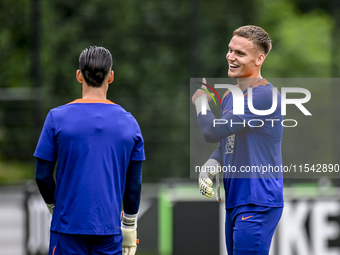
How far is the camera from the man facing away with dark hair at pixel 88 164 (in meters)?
2.52

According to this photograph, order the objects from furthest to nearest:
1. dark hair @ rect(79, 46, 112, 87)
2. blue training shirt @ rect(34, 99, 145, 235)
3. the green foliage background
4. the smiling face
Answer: the green foliage background → the smiling face → dark hair @ rect(79, 46, 112, 87) → blue training shirt @ rect(34, 99, 145, 235)

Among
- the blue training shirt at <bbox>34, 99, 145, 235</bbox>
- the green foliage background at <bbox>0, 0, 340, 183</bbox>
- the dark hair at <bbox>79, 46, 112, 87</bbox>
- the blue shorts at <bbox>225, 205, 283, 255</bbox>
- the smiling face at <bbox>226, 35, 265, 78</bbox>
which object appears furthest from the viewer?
the green foliage background at <bbox>0, 0, 340, 183</bbox>

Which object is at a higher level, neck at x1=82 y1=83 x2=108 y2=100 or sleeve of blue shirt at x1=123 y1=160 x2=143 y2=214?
neck at x1=82 y1=83 x2=108 y2=100

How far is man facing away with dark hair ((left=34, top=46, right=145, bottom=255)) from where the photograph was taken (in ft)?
8.26

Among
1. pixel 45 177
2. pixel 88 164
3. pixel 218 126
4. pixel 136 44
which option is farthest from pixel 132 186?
pixel 136 44

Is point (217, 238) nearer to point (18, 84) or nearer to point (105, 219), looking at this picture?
point (105, 219)

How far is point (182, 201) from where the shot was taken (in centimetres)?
593

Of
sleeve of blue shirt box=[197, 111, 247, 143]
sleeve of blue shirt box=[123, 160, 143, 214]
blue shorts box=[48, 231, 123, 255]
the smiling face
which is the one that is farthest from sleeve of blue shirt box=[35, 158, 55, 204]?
the smiling face

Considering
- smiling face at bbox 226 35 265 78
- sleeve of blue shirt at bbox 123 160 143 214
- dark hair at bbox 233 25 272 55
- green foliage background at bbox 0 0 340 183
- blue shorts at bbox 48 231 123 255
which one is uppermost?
green foliage background at bbox 0 0 340 183

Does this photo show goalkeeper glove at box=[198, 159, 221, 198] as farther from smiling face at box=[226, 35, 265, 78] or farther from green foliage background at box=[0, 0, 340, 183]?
green foliage background at box=[0, 0, 340, 183]

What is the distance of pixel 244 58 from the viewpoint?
9.46ft

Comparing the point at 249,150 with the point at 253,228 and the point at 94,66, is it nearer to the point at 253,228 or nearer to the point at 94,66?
the point at 253,228

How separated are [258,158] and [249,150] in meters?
0.07

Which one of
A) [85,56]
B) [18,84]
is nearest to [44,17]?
[18,84]
